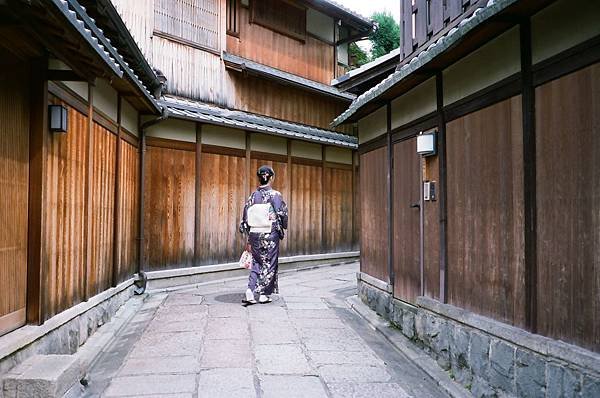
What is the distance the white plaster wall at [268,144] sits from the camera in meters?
13.1

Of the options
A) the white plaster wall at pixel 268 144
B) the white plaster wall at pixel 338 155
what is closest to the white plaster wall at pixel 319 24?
the white plaster wall at pixel 338 155

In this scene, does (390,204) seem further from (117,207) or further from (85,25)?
(85,25)

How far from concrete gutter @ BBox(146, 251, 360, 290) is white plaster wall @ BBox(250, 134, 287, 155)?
9.46 feet

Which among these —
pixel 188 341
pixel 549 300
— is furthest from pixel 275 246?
pixel 549 300

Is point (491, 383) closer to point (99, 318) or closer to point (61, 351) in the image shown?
point (61, 351)

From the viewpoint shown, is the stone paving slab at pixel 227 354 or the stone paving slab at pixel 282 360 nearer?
the stone paving slab at pixel 282 360

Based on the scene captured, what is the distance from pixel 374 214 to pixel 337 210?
22.7 feet

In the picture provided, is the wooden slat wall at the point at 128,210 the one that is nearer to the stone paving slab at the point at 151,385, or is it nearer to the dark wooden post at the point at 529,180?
the stone paving slab at the point at 151,385

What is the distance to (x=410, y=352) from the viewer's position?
257 inches

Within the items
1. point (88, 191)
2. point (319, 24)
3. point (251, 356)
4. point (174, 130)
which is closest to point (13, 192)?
point (88, 191)

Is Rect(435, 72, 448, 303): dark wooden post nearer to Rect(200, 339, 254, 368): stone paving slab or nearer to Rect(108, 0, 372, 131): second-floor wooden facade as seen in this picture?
Rect(200, 339, 254, 368): stone paving slab

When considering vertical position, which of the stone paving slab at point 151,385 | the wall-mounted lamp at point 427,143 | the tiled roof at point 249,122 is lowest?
the stone paving slab at point 151,385

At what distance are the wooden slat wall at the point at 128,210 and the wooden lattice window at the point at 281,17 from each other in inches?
227

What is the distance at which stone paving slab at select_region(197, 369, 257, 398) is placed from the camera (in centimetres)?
480
